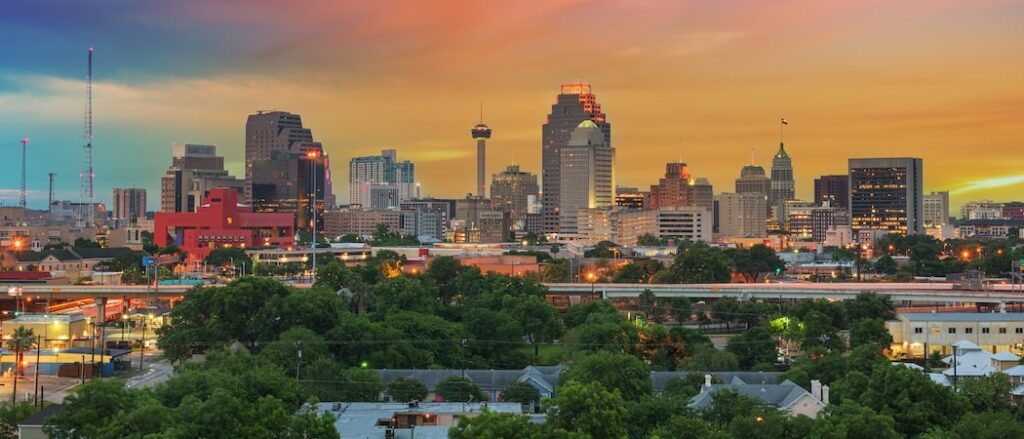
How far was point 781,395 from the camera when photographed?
5147 cm

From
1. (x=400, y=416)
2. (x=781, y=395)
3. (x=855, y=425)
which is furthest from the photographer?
(x=781, y=395)

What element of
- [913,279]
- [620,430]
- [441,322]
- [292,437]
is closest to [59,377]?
[441,322]

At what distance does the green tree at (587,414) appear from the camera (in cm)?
4019

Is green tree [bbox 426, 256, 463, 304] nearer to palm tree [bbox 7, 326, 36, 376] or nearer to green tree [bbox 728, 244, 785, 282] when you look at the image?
palm tree [bbox 7, 326, 36, 376]

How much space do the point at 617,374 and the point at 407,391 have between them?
978 cm

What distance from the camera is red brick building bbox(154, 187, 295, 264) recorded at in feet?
541

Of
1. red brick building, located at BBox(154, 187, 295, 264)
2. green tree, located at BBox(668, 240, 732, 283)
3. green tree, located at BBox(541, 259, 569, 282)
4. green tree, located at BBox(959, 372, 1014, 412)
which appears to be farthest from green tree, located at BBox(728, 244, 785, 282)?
green tree, located at BBox(959, 372, 1014, 412)

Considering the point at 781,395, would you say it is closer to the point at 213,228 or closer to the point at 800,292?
the point at 800,292

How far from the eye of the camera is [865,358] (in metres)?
55.7

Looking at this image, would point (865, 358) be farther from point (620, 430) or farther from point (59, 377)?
point (59, 377)

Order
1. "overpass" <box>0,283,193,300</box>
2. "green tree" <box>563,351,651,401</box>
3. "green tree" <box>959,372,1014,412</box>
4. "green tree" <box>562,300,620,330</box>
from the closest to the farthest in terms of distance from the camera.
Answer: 1. "green tree" <box>959,372,1014,412</box>
2. "green tree" <box>563,351,651,401</box>
3. "green tree" <box>562,300,620,330</box>
4. "overpass" <box>0,283,193,300</box>

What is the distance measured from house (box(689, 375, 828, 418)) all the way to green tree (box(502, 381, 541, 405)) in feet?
24.9

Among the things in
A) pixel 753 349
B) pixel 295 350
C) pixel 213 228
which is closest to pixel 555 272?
pixel 213 228

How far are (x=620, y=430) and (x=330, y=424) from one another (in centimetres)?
989
